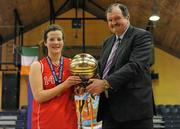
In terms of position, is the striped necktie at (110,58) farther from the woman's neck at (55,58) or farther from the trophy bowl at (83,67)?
the woman's neck at (55,58)

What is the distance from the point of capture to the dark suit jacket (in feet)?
6.71

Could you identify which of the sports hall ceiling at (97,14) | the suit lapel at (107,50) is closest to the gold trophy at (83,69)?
the suit lapel at (107,50)

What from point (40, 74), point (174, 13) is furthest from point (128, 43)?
point (174, 13)

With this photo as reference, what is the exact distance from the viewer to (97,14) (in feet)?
46.6

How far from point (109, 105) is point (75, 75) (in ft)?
0.93

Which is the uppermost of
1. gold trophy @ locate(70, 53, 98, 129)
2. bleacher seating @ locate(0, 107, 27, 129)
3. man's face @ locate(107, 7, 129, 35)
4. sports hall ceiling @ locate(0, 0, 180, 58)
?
sports hall ceiling @ locate(0, 0, 180, 58)

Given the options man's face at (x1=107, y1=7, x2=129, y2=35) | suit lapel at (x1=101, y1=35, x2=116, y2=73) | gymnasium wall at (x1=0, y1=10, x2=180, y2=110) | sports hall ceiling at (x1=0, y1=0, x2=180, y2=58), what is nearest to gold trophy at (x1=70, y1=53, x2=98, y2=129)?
suit lapel at (x1=101, y1=35, x2=116, y2=73)

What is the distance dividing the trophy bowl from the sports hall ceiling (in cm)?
786

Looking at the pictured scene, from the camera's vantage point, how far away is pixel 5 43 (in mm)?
13906

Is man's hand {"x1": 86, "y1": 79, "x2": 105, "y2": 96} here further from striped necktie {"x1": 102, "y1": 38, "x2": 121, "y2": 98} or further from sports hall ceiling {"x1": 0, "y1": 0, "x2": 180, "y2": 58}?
sports hall ceiling {"x1": 0, "y1": 0, "x2": 180, "y2": 58}

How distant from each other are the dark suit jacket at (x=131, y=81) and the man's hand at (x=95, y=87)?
0.17 feet

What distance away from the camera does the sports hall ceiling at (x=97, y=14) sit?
10786 mm

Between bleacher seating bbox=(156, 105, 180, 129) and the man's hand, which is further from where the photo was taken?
bleacher seating bbox=(156, 105, 180, 129)

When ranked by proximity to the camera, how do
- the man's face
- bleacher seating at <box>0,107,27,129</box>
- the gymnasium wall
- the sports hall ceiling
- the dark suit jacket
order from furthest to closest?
the gymnasium wall < bleacher seating at <box>0,107,27,129</box> < the sports hall ceiling < the man's face < the dark suit jacket
